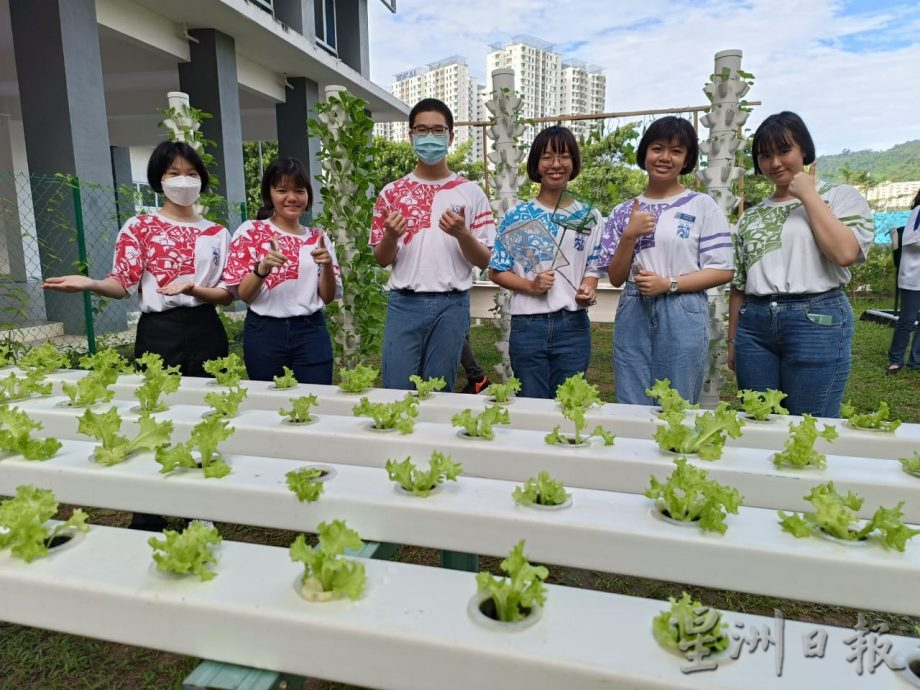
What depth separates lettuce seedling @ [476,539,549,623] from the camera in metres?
0.86

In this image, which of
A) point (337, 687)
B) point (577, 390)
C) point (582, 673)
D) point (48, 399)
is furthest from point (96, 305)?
point (582, 673)

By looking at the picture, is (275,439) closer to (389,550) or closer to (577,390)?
(389,550)

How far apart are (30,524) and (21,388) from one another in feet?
4.10

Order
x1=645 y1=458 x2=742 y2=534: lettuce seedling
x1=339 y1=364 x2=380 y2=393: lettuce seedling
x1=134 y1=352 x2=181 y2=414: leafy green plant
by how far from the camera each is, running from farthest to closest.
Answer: x1=339 y1=364 x2=380 y2=393: lettuce seedling → x1=134 y1=352 x2=181 y2=414: leafy green plant → x1=645 y1=458 x2=742 y2=534: lettuce seedling

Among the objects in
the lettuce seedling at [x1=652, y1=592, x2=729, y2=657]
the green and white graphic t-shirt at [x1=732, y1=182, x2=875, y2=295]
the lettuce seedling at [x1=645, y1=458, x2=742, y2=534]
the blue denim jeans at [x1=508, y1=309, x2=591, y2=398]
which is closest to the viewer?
the lettuce seedling at [x1=652, y1=592, x2=729, y2=657]

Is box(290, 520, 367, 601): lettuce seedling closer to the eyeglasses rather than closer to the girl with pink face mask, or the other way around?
the girl with pink face mask

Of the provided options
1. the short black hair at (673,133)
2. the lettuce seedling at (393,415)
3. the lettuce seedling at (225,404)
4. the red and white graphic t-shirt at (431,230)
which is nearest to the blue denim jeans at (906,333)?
the short black hair at (673,133)

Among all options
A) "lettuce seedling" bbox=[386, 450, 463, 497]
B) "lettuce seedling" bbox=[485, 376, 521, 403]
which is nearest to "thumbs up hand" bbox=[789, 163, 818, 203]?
"lettuce seedling" bbox=[485, 376, 521, 403]

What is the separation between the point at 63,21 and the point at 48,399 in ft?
19.2

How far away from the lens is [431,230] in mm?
2605

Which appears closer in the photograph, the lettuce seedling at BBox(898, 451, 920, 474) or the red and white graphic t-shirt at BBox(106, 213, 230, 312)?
the lettuce seedling at BBox(898, 451, 920, 474)

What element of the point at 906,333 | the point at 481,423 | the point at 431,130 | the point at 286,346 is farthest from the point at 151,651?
the point at 906,333

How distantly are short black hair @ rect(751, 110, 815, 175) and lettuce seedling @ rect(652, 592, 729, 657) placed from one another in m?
1.99

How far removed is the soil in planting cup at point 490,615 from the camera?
0.84 metres
